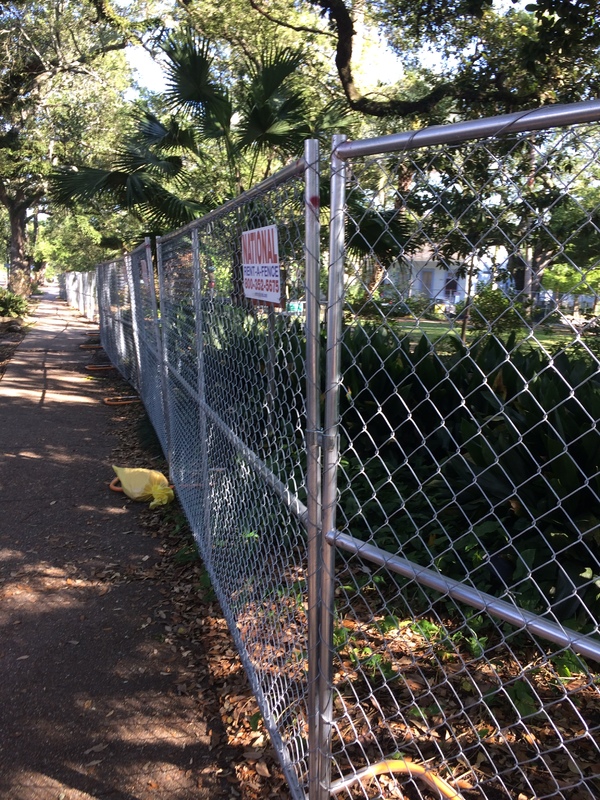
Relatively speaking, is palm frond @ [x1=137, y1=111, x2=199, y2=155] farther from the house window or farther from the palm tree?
the house window

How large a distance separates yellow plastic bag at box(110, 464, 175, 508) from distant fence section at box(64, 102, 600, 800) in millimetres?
529

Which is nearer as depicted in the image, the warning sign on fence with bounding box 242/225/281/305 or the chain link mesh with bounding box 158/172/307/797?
the warning sign on fence with bounding box 242/225/281/305

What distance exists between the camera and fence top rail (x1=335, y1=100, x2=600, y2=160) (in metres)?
1.07

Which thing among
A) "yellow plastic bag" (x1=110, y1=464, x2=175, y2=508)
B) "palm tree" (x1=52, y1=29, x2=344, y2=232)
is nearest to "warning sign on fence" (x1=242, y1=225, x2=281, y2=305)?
"yellow plastic bag" (x1=110, y1=464, x2=175, y2=508)

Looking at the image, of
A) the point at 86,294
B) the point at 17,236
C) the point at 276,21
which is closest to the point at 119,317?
the point at 276,21

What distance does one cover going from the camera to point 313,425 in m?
1.81

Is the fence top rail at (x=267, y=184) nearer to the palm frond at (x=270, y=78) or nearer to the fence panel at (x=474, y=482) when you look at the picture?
the fence panel at (x=474, y=482)

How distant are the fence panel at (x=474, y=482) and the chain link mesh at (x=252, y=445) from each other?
0.23 metres

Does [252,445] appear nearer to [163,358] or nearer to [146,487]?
[146,487]

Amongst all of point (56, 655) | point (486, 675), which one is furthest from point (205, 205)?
point (486, 675)

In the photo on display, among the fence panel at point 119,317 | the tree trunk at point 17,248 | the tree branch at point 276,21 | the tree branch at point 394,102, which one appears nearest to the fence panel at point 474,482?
the tree branch at point 394,102

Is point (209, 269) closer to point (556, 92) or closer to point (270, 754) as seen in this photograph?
point (270, 754)

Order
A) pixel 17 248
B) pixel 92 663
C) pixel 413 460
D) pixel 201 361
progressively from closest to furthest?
1. pixel 92 663
2. pixel 201 361
3. pixel 413 460
4. pixel 17 248

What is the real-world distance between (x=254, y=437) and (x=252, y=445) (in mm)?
39
